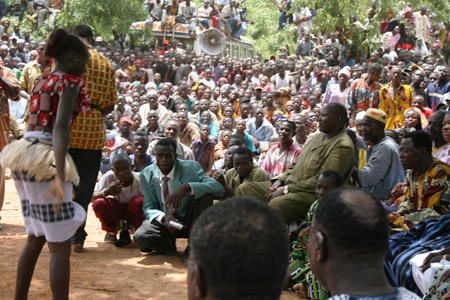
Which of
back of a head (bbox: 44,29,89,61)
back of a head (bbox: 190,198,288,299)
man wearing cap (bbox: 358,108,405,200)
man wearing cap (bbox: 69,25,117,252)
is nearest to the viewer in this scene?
back of a head (bbox: 190,198,288,299)

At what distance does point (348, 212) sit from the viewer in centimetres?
224

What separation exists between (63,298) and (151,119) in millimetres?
6689

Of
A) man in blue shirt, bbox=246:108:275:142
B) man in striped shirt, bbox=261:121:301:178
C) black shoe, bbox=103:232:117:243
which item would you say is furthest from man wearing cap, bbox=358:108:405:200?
man in blue shirt, bbox=246:108:275:142

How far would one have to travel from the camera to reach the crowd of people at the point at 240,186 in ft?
6.05

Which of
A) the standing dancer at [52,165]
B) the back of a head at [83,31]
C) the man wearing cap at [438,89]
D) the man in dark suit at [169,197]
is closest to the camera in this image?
the standing dancer at [52,165]

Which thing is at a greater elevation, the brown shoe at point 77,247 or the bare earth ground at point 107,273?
the brown shoe at point 77,247

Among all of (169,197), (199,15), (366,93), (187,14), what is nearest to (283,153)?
(169,197)

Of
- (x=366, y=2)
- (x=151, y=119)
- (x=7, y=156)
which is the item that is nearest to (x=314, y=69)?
(x=366, y=2)

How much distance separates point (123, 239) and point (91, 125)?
1822 millimetres

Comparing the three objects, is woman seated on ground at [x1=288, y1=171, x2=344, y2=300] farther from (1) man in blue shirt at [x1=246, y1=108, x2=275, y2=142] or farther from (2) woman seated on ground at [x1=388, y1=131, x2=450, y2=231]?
(1) man in blue shirt at [x1=246, y1=108, x2=275, y2=142]

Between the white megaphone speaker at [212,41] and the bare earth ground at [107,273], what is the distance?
1839 cm

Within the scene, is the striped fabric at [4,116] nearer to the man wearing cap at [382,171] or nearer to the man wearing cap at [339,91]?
the man wearing cap at [382,171]

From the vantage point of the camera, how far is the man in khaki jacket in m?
5.75

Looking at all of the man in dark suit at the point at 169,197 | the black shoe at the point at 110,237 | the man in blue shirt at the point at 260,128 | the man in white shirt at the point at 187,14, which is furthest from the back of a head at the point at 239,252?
the man in white shirt at the point at 187,14
